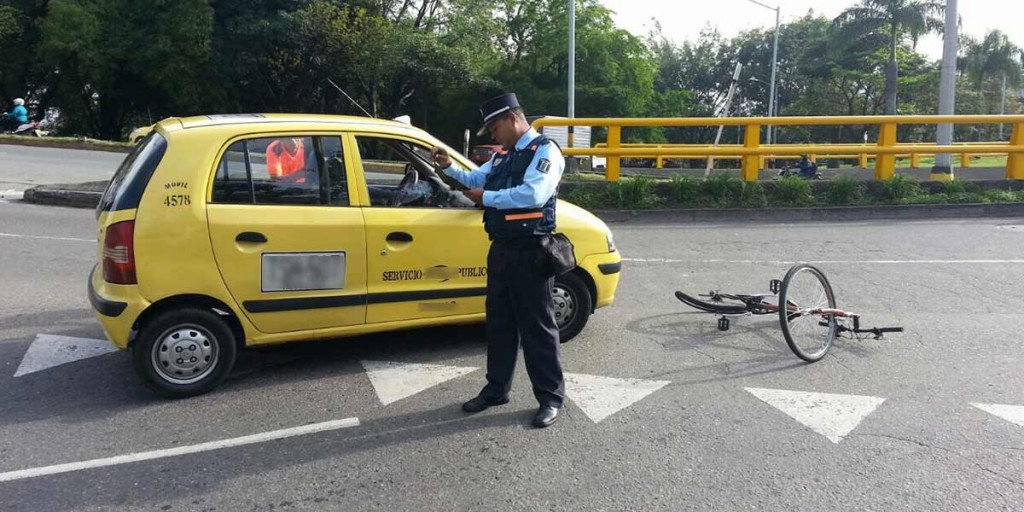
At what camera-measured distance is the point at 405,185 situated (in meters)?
5.18

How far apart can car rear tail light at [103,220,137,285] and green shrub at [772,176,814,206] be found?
1093 centimetres

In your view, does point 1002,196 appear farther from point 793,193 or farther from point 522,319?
point 522,319

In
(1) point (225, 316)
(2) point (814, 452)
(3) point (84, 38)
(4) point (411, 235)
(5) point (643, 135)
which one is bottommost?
(2) point (814, 452)

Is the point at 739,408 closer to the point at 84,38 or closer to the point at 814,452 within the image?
the point at 814,452

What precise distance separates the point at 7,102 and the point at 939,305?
149 feet

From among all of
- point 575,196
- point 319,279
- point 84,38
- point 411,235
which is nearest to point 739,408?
point 411,235

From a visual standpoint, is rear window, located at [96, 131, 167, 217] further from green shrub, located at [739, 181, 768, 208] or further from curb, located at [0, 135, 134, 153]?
curb, located at [0, 135, 134, 153]

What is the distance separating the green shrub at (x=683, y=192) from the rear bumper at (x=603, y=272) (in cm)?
759

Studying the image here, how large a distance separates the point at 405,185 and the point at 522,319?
152 cm

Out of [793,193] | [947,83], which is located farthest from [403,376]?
[947,83]

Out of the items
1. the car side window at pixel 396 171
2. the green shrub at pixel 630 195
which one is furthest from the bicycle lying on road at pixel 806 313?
the green shrub at pixel 630 195

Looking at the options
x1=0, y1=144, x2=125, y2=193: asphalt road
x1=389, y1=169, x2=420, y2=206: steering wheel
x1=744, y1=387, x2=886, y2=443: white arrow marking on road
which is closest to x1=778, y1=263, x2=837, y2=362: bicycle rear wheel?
x1=744, y1=387, x2=886, y2=443: white arrow marking on road

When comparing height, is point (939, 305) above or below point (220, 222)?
below

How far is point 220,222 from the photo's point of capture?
4465mm
